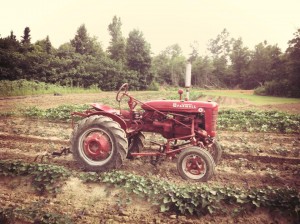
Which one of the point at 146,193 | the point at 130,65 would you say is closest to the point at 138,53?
the point at 130,65

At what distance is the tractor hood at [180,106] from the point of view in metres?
5.32

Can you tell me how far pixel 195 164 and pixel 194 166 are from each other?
43mm

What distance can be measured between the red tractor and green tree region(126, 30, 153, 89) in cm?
3196

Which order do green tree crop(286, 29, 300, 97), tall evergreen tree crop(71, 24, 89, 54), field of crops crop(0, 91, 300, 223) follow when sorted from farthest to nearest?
1. tall evergreen tree crop(71, 24, 89, 54)
2. green tree crop(286, 29, 300, 97)
3. field of crops crop(0, 91, 300, 223)

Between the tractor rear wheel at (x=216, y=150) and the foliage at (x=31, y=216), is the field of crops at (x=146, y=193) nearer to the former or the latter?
the foliage at (x=31, y=216)

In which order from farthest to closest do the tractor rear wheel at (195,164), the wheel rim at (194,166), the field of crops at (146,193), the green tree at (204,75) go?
the green tree at (204,75)
the wheel rim at (194,166)
the tractor rear wheel at (195,164)
the field of crops at (146,193)

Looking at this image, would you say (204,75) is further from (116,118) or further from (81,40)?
(116,118)

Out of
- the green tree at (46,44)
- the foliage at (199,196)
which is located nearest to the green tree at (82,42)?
the green tree at (46,44)

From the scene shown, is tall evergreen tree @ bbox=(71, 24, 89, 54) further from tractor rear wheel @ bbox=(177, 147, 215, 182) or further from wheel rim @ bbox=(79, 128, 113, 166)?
tractor rear wheel @ bbox=(177, 147, 215, 182)

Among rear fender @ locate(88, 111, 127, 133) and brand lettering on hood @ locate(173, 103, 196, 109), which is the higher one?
brand lettering on hood @ locate(173, 103, 196, 109)

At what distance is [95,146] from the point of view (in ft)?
17.3

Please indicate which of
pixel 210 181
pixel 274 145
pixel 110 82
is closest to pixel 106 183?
pixel 210 181

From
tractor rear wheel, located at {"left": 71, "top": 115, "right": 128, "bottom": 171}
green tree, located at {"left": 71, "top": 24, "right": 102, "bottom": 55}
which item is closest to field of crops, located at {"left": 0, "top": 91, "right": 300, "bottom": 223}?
tractor rear wheel, located at {"left": 71, "top": 115, "right": 128, "bottom": 171}

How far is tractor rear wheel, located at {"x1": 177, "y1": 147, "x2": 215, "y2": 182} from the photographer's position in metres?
4.89
